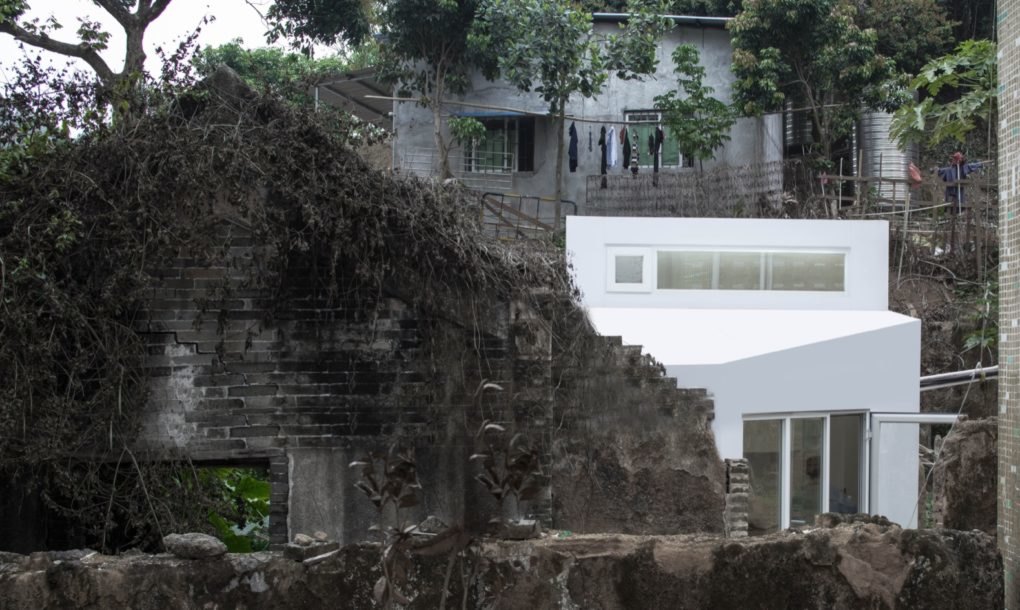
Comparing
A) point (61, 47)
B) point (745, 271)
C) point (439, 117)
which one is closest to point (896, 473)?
point (745, 271)

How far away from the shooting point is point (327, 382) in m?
7.02

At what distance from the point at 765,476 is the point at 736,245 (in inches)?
106

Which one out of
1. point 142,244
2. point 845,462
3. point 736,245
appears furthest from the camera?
point 736,245

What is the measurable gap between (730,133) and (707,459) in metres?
9.91

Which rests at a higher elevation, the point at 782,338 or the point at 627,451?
the point at 782,338

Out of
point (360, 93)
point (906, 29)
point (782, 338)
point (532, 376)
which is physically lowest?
point (532, 376)

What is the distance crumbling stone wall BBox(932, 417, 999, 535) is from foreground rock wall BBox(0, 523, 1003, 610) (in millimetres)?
4152

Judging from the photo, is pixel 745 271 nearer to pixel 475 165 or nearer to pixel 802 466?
pixel 802 466

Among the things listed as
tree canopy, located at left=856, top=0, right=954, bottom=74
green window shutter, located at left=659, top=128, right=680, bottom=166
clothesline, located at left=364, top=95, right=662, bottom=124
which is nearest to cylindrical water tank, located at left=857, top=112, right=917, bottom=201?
tree canopy, located at left=856, top=0, right=954, bottom=74

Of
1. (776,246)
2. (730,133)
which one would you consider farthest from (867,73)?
(776,246)

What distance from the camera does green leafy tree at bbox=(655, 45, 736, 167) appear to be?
16969 millimetres

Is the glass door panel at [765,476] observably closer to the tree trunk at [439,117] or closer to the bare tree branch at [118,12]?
the tree trunk at [439,117]

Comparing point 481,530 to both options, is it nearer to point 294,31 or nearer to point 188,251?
point 188,251

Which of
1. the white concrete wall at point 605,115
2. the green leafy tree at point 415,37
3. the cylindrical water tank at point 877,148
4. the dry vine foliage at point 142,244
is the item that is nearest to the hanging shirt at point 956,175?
the cylindrical water tank at point 877,148
